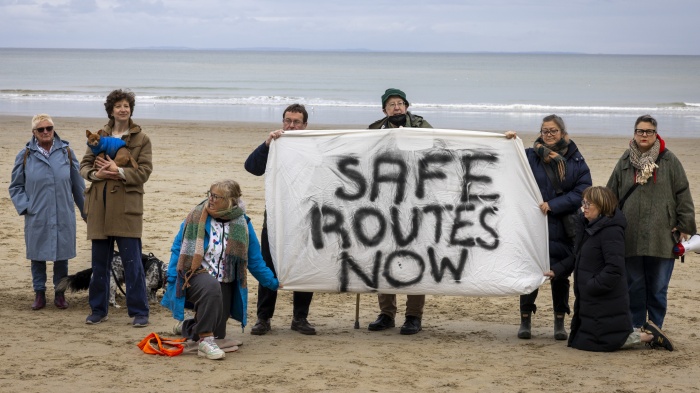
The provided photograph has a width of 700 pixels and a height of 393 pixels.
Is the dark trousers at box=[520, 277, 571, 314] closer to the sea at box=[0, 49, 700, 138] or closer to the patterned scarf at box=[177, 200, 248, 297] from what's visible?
the patterned scarf at box=[177, 200, 248, 297]

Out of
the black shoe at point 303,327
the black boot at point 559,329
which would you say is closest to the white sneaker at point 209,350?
the black shoe at point 303,327

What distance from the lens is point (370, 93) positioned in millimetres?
50281

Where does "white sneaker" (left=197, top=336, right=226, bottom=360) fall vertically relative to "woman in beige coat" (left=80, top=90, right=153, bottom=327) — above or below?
below

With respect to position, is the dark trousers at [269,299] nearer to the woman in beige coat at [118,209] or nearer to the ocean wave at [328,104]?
the woman in beige coat at [118,209]

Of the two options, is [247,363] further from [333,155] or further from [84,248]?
[84,248]

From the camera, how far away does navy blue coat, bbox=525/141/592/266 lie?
6.84 metres

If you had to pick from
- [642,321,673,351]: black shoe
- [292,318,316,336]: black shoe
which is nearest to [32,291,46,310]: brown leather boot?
[292,318,316,336]: black shoe

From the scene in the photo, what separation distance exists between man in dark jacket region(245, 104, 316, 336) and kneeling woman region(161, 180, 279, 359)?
46 cm

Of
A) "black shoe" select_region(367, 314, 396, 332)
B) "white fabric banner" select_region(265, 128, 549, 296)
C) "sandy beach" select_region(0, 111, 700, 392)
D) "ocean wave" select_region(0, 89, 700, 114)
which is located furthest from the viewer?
"ocean wave" select_region(0, 89, 700, 114)

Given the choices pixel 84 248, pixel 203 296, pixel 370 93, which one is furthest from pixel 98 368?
pixel 370 93

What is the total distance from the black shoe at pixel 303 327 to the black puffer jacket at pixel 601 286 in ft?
6.79

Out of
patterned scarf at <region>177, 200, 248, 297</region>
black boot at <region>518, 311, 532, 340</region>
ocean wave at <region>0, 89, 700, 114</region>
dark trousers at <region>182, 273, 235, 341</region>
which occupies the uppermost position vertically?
ocean wave at <region>0, 89, 700, 114</region>

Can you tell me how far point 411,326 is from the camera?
7.28m

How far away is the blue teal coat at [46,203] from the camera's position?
305 inches
